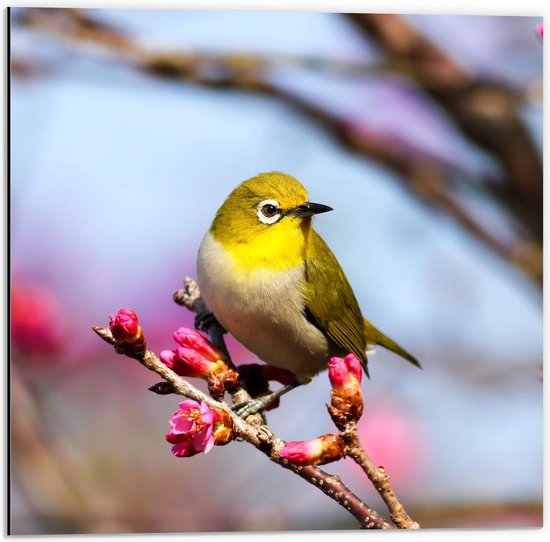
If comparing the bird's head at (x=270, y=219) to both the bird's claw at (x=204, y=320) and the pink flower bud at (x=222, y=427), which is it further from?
the pink flower bud at (x=222, y=427)

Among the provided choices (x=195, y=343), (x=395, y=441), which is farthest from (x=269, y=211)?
(x=395, y=441)

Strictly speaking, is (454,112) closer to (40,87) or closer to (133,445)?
(40,87)

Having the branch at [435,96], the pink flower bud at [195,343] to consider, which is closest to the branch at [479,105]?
the branch at [435,96]

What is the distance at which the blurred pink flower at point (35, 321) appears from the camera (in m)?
2.48

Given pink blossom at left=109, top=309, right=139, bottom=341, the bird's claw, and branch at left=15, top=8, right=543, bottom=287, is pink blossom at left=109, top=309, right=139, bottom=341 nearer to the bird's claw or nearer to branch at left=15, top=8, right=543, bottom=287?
the bird's claw

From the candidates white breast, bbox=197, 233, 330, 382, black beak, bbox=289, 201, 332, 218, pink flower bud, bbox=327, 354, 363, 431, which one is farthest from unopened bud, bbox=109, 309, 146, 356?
black beak, bbox=289, 201, 332, 218

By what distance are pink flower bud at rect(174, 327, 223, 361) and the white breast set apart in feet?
0.85

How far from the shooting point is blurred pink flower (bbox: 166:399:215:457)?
1.57m

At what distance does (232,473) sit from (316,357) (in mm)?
838

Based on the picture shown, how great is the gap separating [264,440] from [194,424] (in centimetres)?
15

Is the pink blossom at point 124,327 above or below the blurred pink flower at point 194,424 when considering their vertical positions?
above

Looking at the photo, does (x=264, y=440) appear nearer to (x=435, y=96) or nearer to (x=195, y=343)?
(x=195, y=343)

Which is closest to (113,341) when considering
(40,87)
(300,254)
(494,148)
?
(300,254)

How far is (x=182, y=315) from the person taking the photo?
2842 millimetres
